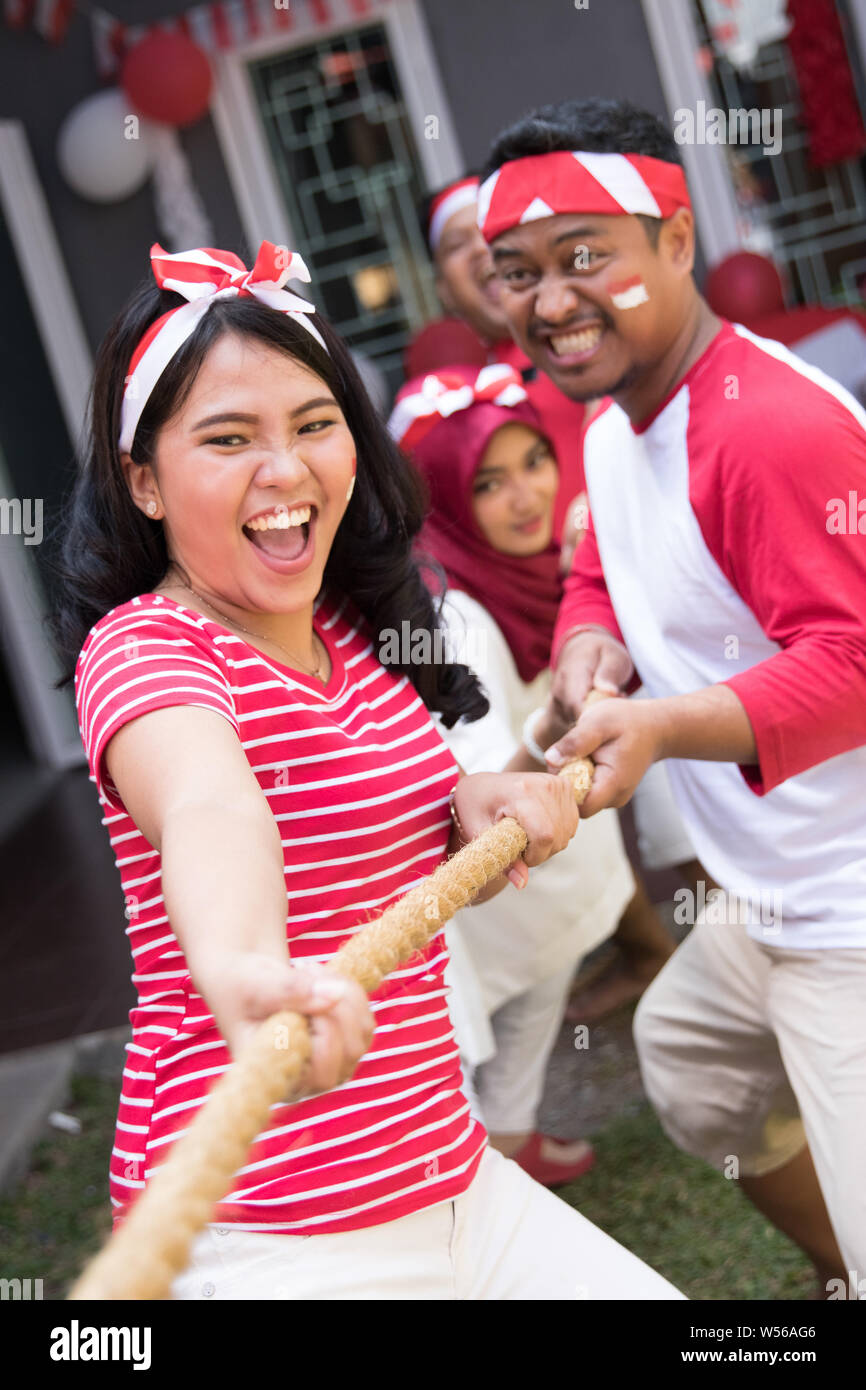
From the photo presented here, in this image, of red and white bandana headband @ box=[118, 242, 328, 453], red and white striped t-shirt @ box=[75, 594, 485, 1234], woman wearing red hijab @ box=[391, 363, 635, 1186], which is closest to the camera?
red and white striped t-shirt @ box=[75, 594, 485, 1234]

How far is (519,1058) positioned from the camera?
2.69 meters

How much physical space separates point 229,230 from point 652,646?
6111 mm

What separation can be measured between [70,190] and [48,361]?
0.85 metres

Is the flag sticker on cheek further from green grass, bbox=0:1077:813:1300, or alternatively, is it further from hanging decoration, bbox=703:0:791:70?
hanging decoration, bbox=703:0:791:70

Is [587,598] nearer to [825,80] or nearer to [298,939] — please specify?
[298,939]

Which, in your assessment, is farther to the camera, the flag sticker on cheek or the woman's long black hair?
the flag sticker on cheek

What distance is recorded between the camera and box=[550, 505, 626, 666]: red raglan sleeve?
195cm

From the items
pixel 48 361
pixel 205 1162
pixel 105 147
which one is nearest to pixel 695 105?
pixel 105 147

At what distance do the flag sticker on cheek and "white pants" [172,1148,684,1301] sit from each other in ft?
3.19

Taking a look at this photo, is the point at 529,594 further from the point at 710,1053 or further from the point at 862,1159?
the point at 862,1159

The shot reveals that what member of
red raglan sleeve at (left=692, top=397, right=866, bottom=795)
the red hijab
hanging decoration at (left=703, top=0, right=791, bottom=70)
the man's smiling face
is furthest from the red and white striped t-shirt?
hanging decoration at (left=703, top=0, right=791, bottom=70)

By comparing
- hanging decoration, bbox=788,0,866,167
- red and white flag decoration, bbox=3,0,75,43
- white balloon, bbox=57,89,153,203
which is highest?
red and white flag decoration, bbox=3,0,75,43

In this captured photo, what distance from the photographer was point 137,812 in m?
1.14

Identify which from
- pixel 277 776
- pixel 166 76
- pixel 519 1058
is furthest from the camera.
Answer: pixel 166 76
